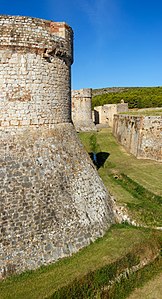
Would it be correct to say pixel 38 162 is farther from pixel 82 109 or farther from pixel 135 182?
pixel 82 109

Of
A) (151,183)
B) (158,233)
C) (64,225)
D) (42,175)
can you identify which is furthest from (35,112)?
(151,183)

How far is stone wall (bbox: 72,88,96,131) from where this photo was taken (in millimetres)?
33438

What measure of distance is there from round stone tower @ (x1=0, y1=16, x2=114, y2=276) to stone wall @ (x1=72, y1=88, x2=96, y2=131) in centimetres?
2324

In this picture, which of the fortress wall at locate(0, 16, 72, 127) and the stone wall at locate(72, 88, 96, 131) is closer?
the fortress wall at locate(0, 16, 72, 127)

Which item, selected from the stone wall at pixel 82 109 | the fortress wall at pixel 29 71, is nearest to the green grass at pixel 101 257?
the fortress wall at pixel 29 71

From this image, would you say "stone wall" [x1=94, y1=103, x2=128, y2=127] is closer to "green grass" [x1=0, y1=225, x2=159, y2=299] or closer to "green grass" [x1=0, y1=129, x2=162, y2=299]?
"green grass" [x1=0, y1=129, x2=162, y2=299]

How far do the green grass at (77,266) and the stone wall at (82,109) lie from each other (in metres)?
24.5

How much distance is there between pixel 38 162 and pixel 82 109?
83.0ft

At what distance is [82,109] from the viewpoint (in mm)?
33750

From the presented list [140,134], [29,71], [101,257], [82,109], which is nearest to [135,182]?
[140,134]

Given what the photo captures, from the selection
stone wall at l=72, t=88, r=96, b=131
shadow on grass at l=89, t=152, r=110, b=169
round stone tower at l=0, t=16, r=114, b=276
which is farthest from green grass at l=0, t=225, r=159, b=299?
stone wall at l=72, t=88, r=96, b=131

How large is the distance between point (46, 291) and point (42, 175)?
10.1ft

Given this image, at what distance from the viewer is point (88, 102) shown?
112ft

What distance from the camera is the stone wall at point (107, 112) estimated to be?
36438mm
